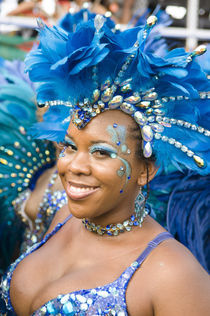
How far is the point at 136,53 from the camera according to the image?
1.47m

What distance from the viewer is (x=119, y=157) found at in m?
1.54

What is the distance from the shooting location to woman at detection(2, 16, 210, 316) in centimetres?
146

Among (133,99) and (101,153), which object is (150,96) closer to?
(133,99)

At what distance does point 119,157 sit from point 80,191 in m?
0.20

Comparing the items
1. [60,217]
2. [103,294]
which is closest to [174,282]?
[103,294]

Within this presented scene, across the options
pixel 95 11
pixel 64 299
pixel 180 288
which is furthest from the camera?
pixel 95 11

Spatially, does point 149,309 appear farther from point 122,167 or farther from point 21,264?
point 21,264

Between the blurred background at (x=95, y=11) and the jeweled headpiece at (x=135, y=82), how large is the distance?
1856 mm

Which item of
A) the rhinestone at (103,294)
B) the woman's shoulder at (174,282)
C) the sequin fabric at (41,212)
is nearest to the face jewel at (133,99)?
the woman's shoulder at (174,282)

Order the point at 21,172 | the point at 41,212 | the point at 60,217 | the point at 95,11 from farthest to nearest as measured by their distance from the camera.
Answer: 1. the point at 95,11
2. the point at 21,172
3. the point at 41,212
4. the point at 60,217

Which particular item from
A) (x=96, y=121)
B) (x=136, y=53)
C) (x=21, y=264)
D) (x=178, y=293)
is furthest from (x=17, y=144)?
(x=178, y=293)

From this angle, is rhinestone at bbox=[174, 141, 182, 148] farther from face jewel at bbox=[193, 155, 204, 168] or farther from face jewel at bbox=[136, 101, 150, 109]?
face jewel at bbox=[136, 101, 150, 109]

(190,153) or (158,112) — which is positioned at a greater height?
(158,112)

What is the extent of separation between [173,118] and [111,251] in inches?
24.6
